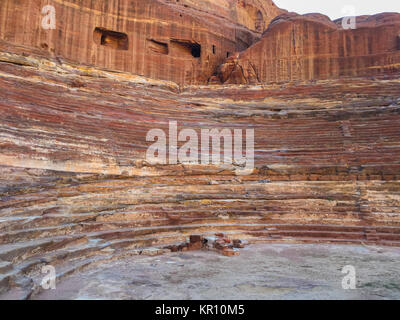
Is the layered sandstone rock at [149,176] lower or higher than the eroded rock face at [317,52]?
lower

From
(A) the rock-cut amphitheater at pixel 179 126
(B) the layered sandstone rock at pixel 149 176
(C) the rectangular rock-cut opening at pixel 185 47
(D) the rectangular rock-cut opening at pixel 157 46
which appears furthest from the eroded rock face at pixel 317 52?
(D) the rectangular rock-cut opening at pixel 157 46

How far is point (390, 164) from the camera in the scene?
9484 mm

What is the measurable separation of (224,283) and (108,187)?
15.5 ft

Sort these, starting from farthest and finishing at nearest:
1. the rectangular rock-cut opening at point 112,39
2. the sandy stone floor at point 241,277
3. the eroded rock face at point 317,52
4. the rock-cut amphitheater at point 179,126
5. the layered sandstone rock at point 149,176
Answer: the eroded rock face at point 317,52 → the rectangular rock-cut opening at point 112,39 → the rock-cut amphitheater at point 179,126 → the layered sandstone rock at point 149,176 → the sandy stone floor at point 241,277

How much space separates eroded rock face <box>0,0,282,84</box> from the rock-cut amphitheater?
7 centimetres

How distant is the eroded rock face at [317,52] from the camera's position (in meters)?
16.8

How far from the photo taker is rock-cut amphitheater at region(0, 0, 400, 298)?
645 centimetres

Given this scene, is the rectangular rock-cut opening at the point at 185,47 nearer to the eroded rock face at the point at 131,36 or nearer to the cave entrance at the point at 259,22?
the eroded rock face at the point at 131,36

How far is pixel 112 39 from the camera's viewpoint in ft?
55.7

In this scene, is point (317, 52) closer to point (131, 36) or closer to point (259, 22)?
point (131, 36)

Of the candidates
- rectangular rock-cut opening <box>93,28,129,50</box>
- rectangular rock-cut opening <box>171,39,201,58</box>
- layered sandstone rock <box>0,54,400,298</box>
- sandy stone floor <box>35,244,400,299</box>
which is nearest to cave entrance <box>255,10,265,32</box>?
rectangular rock-cut opening <box>171,39,201,58</box>

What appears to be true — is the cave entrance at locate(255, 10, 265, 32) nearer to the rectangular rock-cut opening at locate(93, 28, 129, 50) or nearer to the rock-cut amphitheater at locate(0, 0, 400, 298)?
the rock-cut amphitheater at locate(0, 0, 400, 298)

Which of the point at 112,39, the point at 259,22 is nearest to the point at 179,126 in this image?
the point at 112,39

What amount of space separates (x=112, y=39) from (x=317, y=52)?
37.2 feet
